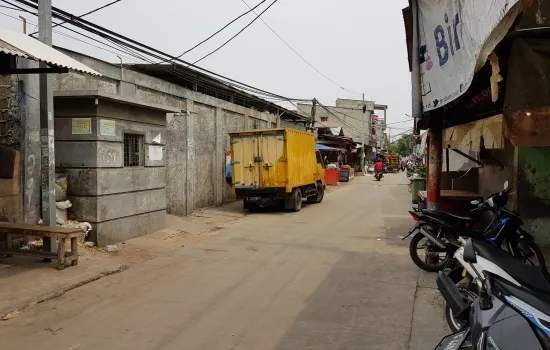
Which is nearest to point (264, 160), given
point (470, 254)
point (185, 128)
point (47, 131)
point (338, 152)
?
point (185, 128)

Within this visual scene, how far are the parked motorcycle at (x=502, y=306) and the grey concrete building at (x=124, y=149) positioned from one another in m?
6.79

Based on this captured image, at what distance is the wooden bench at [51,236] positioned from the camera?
6.68 m

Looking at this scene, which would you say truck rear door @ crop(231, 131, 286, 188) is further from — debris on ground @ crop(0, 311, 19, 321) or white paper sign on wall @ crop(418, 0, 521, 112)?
debris on ground @ crop(0, 311, 19, 321)

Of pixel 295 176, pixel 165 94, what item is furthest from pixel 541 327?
pixel 295 176

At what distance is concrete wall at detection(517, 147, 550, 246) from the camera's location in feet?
28.2

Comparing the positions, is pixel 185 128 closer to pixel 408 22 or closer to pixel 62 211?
pixel 62 211

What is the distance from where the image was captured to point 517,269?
3102mm

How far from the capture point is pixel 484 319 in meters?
2.79

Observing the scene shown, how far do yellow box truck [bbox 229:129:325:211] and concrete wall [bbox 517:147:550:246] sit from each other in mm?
6936

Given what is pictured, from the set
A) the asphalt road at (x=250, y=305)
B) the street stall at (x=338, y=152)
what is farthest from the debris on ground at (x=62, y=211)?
the street stall at (x=338, y=152)

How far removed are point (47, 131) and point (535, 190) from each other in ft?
28.2

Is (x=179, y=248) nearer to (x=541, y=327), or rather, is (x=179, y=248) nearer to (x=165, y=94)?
(x=165, y=94)

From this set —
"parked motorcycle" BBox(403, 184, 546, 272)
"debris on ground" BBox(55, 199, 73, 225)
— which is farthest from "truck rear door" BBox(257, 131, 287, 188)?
"parked motorcycle" BBox(403, 184, 546, 272)

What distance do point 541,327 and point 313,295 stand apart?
3.52 meters
